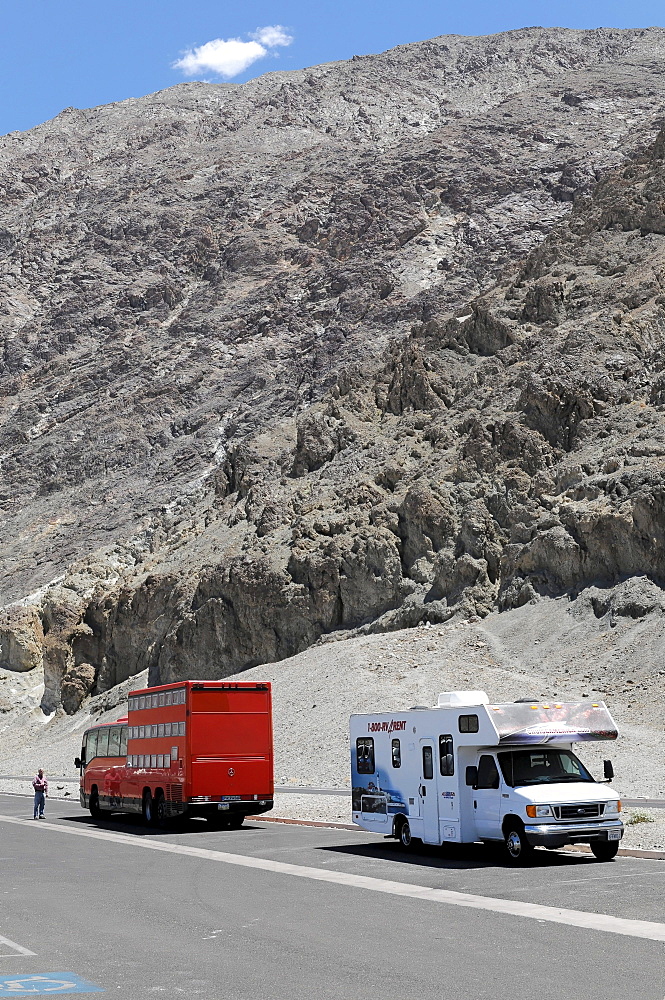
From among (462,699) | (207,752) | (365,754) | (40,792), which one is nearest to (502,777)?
(462,699)

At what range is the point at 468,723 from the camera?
56.5 feet

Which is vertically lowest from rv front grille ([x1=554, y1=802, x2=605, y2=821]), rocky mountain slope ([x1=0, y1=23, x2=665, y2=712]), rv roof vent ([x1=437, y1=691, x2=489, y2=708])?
rv front grille ([x1=554, y1=802, x2=605, y2=821])

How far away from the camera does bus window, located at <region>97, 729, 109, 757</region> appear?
30.8m

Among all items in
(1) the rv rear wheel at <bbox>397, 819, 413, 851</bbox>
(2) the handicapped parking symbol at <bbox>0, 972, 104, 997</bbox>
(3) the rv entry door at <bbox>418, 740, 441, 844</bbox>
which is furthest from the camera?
(1) the rv rear wheel at <bbox>397, 819, 413, 851</bbox>

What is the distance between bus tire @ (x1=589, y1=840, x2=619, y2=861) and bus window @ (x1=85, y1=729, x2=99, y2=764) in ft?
59.7

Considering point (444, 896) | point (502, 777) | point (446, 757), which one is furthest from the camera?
point (446, 757)

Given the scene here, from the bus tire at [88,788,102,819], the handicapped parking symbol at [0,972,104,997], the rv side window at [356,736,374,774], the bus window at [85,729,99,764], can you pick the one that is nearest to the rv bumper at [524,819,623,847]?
the rv side window at [356,736,374,774]

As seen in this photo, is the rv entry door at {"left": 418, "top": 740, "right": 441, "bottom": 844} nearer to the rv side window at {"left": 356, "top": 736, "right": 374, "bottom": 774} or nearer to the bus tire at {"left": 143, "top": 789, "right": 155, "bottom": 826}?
the rv side window at {"left": 356, "top": 736, "right": 374, "bottom": 774}

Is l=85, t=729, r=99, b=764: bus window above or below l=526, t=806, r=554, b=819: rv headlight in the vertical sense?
above

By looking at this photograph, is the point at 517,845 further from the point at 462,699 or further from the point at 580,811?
the point at 462,699

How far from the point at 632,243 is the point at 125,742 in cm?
5225

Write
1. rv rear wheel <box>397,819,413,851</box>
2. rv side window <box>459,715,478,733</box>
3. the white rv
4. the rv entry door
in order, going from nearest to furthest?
the white rv → rv side window <box>459,715,478,733</box> → the rv entry door → rv rear wheel <box>397,819,413,851</box>

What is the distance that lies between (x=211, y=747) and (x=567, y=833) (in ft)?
35.8

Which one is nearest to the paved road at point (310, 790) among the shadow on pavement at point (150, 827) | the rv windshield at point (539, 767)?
the shadow on pavement at point (150, 827)
